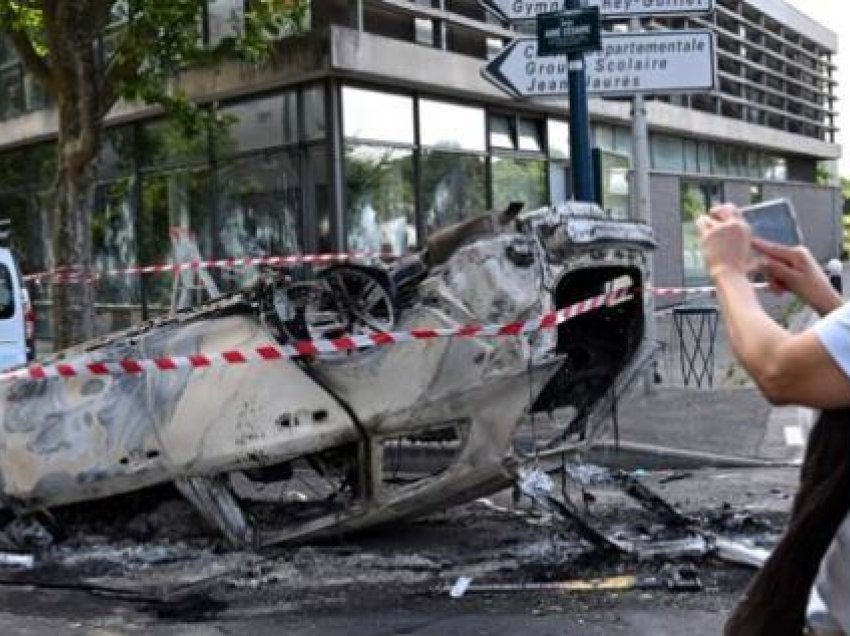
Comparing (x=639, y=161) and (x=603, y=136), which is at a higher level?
(x=603, y=136)

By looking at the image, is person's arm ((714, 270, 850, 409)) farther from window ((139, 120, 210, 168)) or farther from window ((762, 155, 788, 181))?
window ((762, 155, 788, 181))

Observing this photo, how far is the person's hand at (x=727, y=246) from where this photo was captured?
2.18 meters

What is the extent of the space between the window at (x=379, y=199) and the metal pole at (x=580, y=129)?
4.66 meters

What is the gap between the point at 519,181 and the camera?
61.0 ft

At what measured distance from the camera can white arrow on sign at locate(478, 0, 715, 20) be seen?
33.6 feet

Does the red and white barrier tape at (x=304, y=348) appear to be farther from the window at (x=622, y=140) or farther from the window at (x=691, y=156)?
the window at (x=691, y=156)

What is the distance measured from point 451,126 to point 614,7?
22.5 feet

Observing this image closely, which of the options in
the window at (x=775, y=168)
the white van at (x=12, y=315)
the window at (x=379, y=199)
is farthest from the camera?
the window at (x=775, y=168)

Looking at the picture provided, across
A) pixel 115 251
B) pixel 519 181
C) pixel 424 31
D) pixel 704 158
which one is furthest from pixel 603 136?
pixel 115 251

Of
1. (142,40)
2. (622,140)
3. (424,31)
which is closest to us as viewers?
(142,40)

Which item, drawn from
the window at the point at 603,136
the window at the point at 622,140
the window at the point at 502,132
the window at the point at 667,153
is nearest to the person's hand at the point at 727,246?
the window at the point at 502,132

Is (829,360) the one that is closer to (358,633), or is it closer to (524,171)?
(358,633)

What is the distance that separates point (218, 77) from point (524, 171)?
5.19 m

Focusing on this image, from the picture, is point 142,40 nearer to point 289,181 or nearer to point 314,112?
point 314,112
